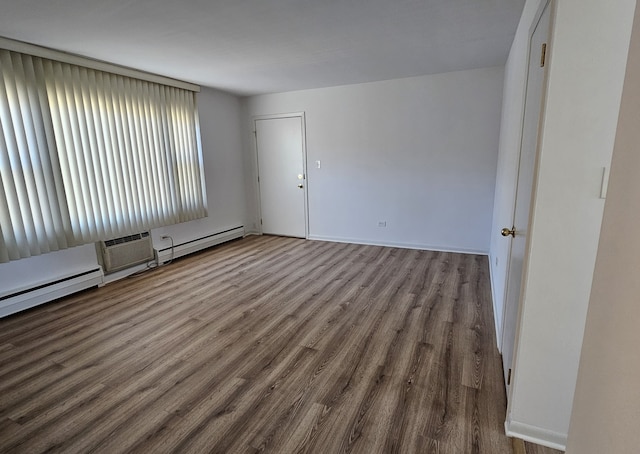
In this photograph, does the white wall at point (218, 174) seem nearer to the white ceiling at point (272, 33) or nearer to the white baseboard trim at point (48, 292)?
the white baseboard trim at point (48, 292)

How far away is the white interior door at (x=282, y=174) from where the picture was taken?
5387 mm

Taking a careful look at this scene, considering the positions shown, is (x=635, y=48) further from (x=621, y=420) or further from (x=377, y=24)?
(x=377, y=24)

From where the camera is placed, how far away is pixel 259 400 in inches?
73.6

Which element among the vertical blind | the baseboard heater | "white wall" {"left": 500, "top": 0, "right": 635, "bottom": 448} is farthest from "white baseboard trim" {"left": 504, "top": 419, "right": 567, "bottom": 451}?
the baseboard heater

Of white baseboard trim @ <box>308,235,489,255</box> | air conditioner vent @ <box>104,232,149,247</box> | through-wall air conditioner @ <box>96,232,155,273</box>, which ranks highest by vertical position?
air conditioner vent @ <box>104,232,149,247</box>

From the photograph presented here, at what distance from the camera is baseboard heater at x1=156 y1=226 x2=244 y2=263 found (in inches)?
173

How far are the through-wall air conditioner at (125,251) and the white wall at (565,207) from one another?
407cm

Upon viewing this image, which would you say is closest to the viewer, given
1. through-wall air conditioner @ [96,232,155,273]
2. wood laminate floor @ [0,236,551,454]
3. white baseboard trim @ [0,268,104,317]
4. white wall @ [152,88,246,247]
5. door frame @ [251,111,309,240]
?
wood laminate floor @ [0,236,551,454]

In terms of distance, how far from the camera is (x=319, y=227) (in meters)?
5.48

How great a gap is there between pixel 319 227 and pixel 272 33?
3272mm

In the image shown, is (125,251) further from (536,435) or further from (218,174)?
(536,435)

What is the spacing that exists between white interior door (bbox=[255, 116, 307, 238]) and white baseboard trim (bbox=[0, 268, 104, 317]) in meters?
2.88

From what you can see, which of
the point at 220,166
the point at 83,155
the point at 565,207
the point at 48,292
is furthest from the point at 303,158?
the point at 565,207

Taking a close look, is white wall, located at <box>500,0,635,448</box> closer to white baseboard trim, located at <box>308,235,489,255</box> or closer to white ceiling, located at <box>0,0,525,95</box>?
white ceiling, located at <box>0,0,525,95</box>
